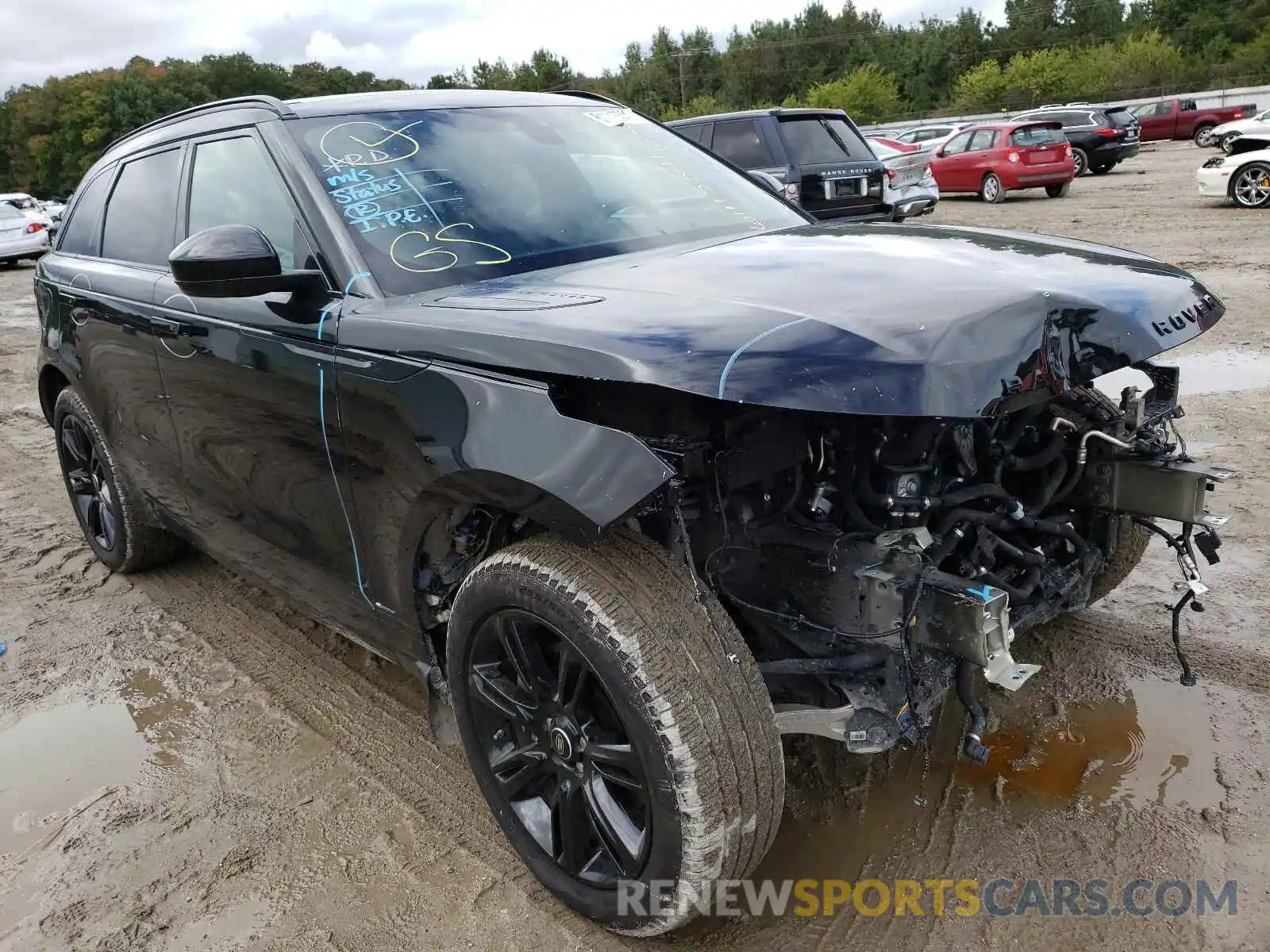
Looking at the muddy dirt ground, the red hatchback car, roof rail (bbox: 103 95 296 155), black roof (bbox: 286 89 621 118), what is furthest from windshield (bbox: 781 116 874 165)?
the red hatchback car

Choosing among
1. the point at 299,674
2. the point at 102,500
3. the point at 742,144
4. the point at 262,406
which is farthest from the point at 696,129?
the point at 262,406

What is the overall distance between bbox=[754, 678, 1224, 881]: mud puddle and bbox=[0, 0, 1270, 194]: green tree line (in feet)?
168

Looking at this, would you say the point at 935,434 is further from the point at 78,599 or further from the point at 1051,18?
the point at 1051,18

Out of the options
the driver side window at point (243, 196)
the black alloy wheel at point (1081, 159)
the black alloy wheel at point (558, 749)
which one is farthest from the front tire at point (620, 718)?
the black alloy wheel at point (1081, 159)

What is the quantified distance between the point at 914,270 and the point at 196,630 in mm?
3268

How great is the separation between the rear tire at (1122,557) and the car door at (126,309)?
3141 mm

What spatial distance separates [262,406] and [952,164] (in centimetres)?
1954

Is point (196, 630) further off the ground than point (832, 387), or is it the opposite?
point (832, 387)

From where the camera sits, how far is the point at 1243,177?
14.6 metres

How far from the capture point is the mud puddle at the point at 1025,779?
2.55 metres

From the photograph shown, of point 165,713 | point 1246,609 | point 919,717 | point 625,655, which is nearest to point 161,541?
point 165,713

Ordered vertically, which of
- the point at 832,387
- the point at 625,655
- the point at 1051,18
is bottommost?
the point at 625,655

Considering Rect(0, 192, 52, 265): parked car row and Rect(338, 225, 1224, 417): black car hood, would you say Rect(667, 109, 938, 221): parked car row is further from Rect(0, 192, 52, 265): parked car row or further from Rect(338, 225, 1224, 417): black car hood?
Rect(0, 192, 52, 265): parked car row

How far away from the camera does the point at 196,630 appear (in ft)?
13.6
